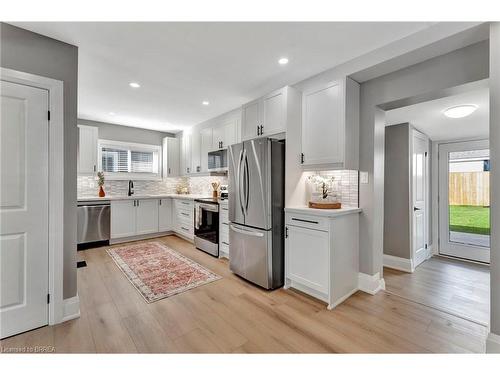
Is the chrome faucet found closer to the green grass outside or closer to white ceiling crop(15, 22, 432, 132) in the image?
white ceiling crop(15, 22, 432, 132)

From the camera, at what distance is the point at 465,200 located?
400 centimetres

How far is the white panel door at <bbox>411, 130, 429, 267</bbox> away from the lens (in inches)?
139

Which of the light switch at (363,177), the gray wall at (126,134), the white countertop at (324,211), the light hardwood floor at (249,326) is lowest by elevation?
the light hardwood floor at (249,326)

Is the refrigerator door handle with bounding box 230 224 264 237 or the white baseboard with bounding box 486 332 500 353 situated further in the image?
the refrigerator door handle with bounding box 230 224 264 237

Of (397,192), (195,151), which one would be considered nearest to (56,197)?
(195,151)

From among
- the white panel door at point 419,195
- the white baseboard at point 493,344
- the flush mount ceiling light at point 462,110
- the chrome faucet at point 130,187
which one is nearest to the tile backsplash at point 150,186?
the chrome faucet at point 130,187

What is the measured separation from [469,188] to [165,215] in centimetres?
602

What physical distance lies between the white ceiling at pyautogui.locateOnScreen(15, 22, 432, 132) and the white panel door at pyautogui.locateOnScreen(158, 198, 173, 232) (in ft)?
7.85

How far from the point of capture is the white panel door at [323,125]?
2453mm

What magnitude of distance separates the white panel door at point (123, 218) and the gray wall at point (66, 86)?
2.60m

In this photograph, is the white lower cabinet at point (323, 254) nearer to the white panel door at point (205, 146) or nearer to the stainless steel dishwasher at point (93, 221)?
the white panel door at point (205, 146)

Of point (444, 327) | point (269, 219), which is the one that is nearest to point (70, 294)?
point (269, 219)

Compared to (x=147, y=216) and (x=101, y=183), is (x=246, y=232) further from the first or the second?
(x=101, y=183)

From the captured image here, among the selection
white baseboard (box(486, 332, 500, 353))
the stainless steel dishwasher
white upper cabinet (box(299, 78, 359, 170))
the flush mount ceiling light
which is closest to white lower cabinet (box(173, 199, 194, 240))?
the stainless steel dishwasher
